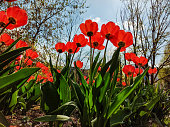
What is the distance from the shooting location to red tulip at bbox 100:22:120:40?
91 centimetres

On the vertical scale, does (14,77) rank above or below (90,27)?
below

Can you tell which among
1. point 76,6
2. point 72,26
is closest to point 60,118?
point 72,26

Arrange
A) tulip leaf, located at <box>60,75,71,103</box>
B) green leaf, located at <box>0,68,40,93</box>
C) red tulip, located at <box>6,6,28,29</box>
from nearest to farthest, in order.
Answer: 1. green leaf, located at <box>0,68,40,93</box>
2. red tulip, located at <box>6,6,28,29</box>
3. tulip leaf, located at <box>60,75,71,103</box>

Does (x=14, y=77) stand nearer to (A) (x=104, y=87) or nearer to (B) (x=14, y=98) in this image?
(A) (x=104, y=87)

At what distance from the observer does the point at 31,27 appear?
9094mm

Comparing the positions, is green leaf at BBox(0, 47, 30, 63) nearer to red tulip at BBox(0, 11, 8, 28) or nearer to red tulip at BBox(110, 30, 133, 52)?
red tulip at BBox(0, 11, 8, 28)

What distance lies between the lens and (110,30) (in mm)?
922


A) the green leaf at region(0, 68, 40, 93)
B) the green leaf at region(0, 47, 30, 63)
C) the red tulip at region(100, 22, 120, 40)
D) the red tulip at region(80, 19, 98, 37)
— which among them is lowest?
the green leaf at region(0, 68, 40, 93)

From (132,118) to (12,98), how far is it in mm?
1101

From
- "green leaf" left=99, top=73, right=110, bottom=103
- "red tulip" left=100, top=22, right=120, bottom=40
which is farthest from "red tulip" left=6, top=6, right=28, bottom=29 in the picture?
"green leaf" left=99, top=73, right=110, bottom=103

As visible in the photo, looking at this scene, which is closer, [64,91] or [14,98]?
[64,91]

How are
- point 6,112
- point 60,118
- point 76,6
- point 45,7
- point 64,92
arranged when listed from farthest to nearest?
point 45,7, point 76,6, point 6,112, point 64,92, point 60,118

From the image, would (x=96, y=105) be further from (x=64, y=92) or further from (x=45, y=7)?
(x=45, y=7)

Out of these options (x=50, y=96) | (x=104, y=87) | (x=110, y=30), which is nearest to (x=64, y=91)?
(x=50, y=96)
